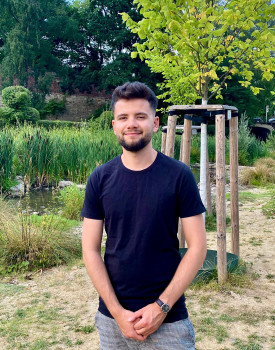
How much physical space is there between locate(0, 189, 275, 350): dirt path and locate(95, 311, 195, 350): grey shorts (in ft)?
4.15

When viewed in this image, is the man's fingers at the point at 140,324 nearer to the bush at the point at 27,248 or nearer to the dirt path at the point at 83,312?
the dirt path at the point at 83,312

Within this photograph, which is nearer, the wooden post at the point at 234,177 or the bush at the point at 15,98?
the wooden post at the point at 234,177

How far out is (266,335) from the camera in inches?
111

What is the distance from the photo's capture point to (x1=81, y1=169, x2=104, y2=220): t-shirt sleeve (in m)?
1.61

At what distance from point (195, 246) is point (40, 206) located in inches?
255

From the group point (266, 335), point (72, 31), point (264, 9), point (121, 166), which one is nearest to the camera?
point (121, 166)

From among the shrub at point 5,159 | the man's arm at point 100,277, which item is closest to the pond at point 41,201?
the shrub at point 5,159

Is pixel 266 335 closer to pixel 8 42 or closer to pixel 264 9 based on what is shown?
pixel 264 9

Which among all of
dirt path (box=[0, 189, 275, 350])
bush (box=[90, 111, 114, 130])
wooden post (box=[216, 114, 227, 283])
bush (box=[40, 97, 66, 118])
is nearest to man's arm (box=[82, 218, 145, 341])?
dirt path (box=[0, 189, 275, 350])

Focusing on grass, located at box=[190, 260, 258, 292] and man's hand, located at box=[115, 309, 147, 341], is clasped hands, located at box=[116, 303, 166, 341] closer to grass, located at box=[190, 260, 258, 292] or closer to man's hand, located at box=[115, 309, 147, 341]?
man's hand, located at box=[115, 309, 147, 341]

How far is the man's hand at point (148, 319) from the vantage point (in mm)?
1444

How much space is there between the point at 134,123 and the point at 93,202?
13.8 inches

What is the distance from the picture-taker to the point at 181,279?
4.92 ft

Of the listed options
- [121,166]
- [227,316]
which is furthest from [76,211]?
[121,166]
